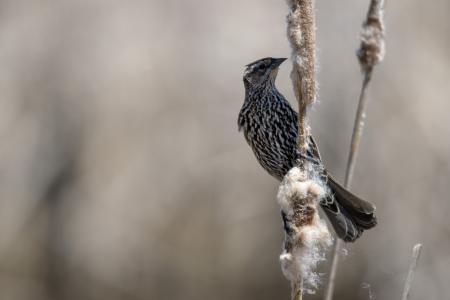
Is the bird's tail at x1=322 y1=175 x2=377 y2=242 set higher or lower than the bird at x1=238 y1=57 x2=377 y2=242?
lower

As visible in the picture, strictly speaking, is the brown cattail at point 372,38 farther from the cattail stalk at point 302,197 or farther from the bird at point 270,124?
the bird at point 270,124

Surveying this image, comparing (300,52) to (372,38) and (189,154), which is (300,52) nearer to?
(372,38)

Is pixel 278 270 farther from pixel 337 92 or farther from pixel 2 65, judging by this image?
pixel 2 65

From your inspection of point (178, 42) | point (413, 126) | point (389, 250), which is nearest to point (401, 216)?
point (389, 250)

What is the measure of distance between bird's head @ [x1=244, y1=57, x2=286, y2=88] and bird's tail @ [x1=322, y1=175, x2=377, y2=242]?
60cm

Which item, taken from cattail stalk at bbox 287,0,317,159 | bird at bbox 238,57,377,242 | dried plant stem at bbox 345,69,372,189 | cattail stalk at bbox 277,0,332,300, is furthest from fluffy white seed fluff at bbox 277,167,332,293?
bird at bbox 238,57,377,242

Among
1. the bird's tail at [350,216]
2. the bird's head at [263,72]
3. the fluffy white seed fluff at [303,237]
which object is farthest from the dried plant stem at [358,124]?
the bird's head at [263,72]

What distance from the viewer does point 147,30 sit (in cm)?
532

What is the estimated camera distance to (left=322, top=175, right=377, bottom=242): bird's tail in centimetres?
299

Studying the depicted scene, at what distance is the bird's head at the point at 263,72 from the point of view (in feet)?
11.2

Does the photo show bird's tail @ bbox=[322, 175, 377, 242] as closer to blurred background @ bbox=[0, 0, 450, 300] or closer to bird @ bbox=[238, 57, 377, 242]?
bird @ bbox=[238, 57, 377, 242]

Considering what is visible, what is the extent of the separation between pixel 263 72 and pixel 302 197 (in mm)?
1289

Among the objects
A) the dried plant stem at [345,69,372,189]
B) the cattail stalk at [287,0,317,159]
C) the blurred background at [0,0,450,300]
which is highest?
the cattail stalk at [287,0,317,159]

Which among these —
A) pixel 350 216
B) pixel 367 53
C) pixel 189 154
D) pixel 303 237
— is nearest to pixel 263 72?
pixel 350 216
